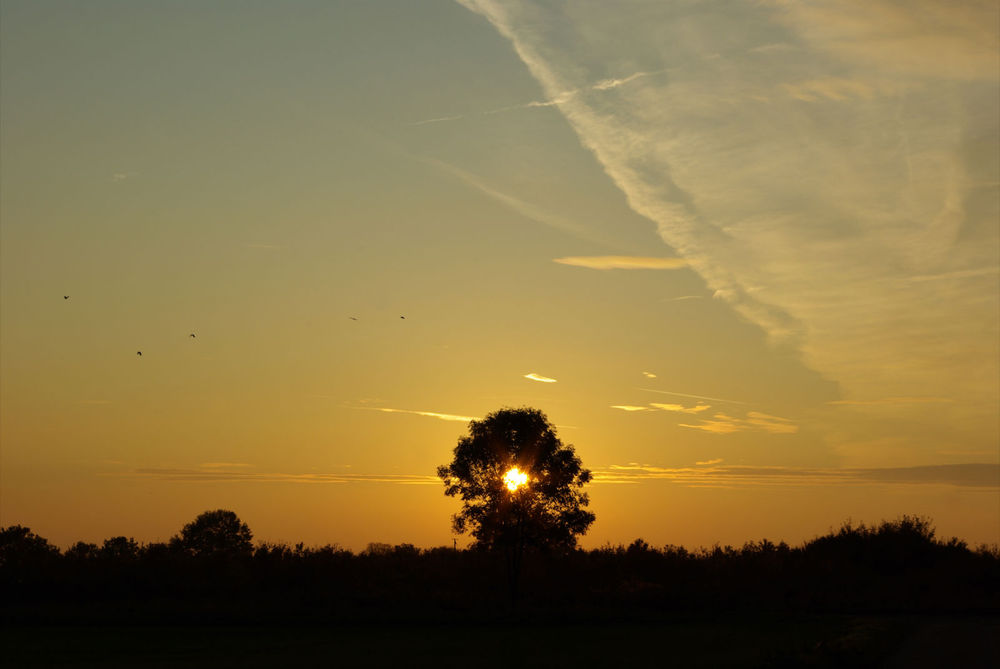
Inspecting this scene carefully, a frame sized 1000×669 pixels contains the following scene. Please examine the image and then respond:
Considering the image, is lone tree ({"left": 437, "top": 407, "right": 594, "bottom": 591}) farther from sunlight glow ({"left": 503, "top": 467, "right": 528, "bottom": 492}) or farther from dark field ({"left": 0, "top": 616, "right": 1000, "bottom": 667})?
dark field ({"left": 0, "top": 616, "right": 1000, "bottom": 667})

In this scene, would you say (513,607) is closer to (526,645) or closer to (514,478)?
(514,478)

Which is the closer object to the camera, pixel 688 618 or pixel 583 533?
pixel 688 618

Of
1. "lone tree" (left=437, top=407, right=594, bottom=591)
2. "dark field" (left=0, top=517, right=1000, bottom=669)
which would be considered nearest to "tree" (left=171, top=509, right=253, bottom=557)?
"dark field" (left=0, top=517, right=1000, bottom=669)

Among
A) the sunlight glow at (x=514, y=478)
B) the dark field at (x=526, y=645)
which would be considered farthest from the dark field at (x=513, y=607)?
the sunlight glow at (x=514, y=478)

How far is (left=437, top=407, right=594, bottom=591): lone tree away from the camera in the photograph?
8375 centimetres

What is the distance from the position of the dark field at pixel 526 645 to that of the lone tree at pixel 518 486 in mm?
19450

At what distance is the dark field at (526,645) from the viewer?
1491 inches

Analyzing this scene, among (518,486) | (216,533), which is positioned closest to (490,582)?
(518,486)

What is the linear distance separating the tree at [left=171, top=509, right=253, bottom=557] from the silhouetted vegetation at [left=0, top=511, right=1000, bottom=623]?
60.9 metres

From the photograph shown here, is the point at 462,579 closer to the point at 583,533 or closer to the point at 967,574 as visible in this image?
the point at 583,533

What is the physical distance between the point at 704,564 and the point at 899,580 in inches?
779

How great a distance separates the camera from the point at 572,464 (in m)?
85.7

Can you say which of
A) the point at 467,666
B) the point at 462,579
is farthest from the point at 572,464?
the point at 467,666

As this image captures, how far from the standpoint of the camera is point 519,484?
84500 millimetres
